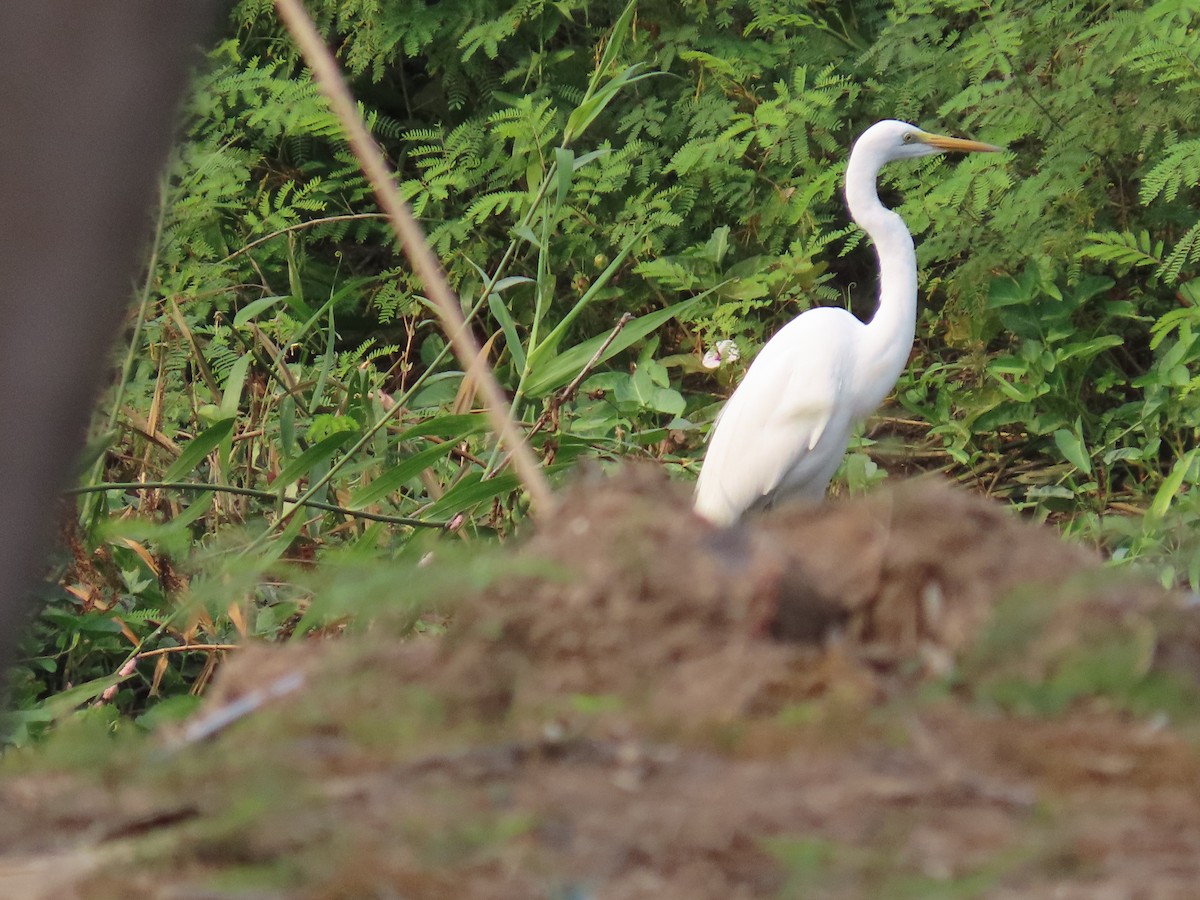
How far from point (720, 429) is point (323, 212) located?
8.67 feet

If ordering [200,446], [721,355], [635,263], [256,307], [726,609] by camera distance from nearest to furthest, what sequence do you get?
[726,609] < [200,446] < [256,307] < [721,355] < [635,263]

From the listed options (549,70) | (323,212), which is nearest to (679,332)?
(549,70)

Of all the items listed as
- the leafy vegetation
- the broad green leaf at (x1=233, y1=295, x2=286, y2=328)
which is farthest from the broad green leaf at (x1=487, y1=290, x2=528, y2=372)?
the broad green leaf at (x1=233, y1=295, x2=286, y2=328)

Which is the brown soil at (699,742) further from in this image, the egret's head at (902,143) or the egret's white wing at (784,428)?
the egret's head at (902,143)

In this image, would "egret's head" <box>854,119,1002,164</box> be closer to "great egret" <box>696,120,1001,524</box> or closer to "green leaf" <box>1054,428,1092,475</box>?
"great egret" <box>696,120,1001,524</box>

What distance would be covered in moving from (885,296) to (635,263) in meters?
1.77

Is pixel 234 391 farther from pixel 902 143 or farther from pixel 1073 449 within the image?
pixel 1073 449

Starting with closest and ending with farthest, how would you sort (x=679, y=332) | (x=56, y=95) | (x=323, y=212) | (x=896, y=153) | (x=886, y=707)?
(x=56, y=95), (x=886, y=707), (x=896, y=153), (x=679, y=332), (x=323, y=212)

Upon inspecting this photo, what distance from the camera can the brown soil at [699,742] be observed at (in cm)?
91

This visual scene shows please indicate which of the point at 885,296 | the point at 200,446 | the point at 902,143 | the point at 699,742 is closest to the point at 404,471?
the point at 200,446

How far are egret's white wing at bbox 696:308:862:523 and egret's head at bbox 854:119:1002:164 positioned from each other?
1.86ft

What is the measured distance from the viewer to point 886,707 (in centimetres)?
113

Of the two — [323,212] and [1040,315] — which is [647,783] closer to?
[1040,315]

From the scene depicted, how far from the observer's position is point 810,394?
12.9 ft
